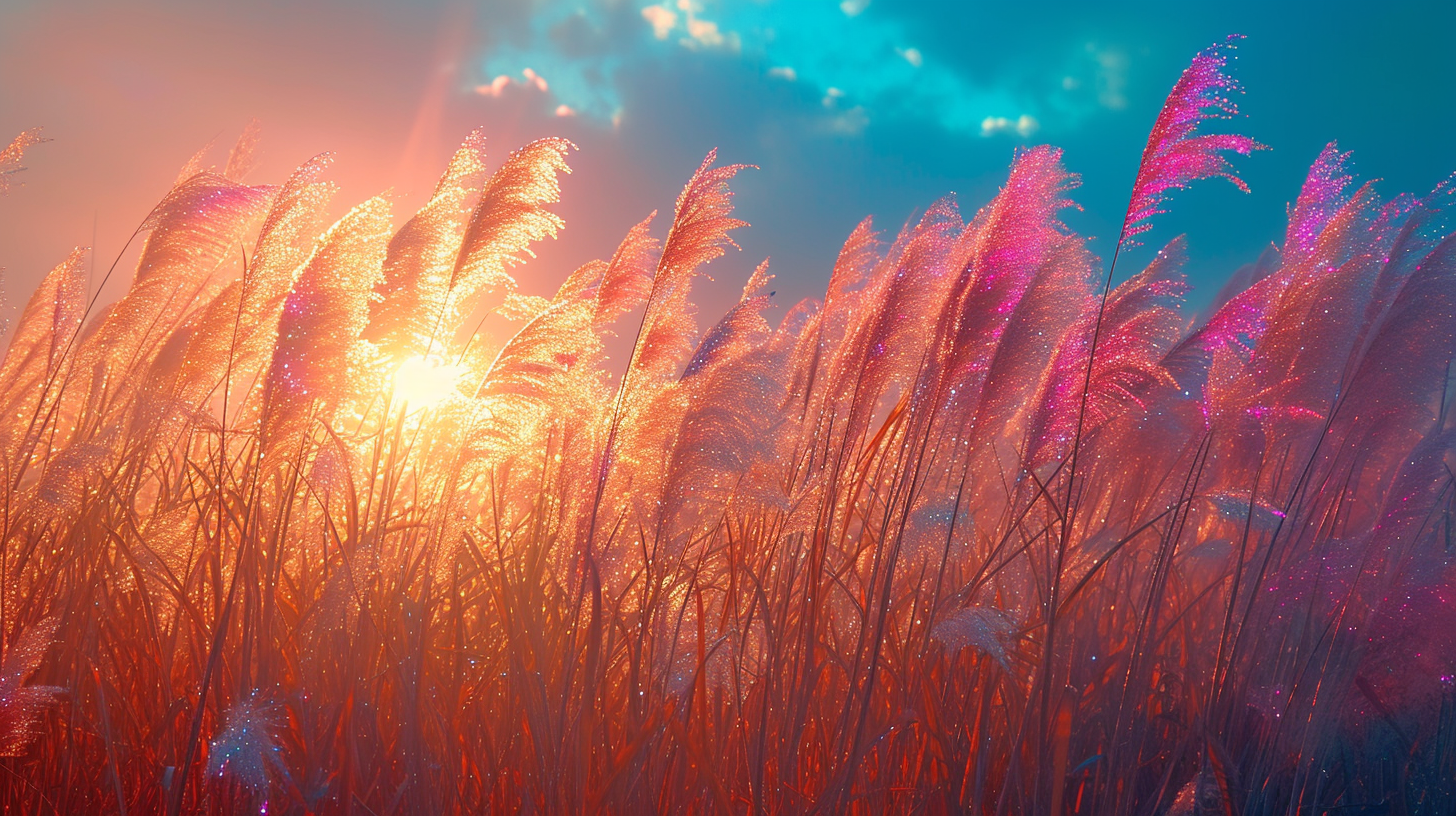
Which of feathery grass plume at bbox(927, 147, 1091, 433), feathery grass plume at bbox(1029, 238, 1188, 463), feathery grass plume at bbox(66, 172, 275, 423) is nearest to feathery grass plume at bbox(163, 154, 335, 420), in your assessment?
feathery grass plume at bbox(66, 172, 275, 423)

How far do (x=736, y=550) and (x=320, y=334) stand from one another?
4.34 feet

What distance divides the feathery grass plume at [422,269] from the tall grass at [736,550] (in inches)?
0.5

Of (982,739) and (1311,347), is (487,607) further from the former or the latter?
(1311,347)

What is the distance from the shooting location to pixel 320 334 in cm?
202

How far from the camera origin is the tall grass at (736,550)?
1858mm

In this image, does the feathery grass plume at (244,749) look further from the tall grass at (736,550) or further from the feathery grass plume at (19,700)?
Result: the feathery grass plume at (19,700)

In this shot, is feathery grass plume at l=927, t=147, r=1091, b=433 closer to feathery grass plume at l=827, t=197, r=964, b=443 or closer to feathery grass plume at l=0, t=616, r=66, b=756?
feathery grass plume at l=827, t=197, r=964, b=443

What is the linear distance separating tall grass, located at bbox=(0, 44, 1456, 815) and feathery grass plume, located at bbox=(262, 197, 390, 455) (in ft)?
0.03

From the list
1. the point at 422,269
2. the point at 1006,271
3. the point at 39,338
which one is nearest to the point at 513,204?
the point at 422,269

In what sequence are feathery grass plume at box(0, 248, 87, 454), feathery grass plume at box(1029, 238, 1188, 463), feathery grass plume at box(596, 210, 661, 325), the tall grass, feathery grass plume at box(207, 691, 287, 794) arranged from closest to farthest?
feathery grass plume at box(207, 691, 287, 794) → the tall grass → feathery grass plume at box(1029, 238, 1188, 463) → feathery grass plume at box(596, 210, 661, 325) → feathery grass plume at box(0, 248, 87, 454)

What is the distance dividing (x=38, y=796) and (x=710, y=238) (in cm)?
235

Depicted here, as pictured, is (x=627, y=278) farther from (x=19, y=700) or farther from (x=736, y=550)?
(x=19, y=700)

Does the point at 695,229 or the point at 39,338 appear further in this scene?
the point at 39,338

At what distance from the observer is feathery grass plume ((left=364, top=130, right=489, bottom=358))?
2523 mm
